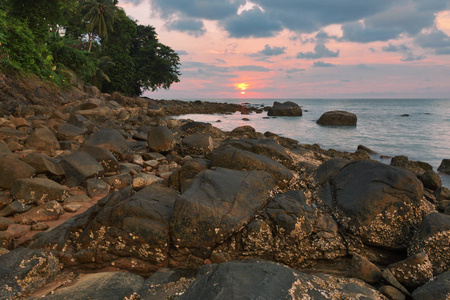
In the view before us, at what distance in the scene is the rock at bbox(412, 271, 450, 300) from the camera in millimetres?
2577

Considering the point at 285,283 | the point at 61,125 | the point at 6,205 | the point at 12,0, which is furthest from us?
the point at 12,0

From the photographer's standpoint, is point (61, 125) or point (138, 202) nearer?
point (138, 202)

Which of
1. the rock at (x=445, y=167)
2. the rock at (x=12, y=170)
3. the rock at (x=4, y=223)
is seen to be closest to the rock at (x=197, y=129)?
the rock at (x=12, y=170)

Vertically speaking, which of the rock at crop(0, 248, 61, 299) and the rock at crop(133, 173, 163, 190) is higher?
the rock at crop(133, 173, 163, 190)

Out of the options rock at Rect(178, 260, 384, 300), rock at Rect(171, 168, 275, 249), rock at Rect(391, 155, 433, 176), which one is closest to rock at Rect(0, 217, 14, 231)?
rock at Rect(171, 168, 275, 249)

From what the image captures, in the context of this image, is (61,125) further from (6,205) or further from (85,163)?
(6,205)

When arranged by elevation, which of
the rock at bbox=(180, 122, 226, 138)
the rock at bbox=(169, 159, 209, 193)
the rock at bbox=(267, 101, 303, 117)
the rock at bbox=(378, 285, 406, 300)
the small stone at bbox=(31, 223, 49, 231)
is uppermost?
the rock at bbox=(267, 101, 303, 117)

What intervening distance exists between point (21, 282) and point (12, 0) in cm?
1807

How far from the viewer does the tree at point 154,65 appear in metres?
38.0

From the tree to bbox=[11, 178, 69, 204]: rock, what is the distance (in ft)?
117

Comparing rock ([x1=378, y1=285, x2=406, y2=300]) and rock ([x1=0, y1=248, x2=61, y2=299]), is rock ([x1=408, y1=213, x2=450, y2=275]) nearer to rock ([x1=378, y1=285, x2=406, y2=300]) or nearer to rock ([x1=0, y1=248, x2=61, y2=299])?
rock ([x1=378, y1=285, x2=406, y2=300])

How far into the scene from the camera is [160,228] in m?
3.39

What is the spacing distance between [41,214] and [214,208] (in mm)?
2886

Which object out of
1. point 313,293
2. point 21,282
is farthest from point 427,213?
point 21,282
